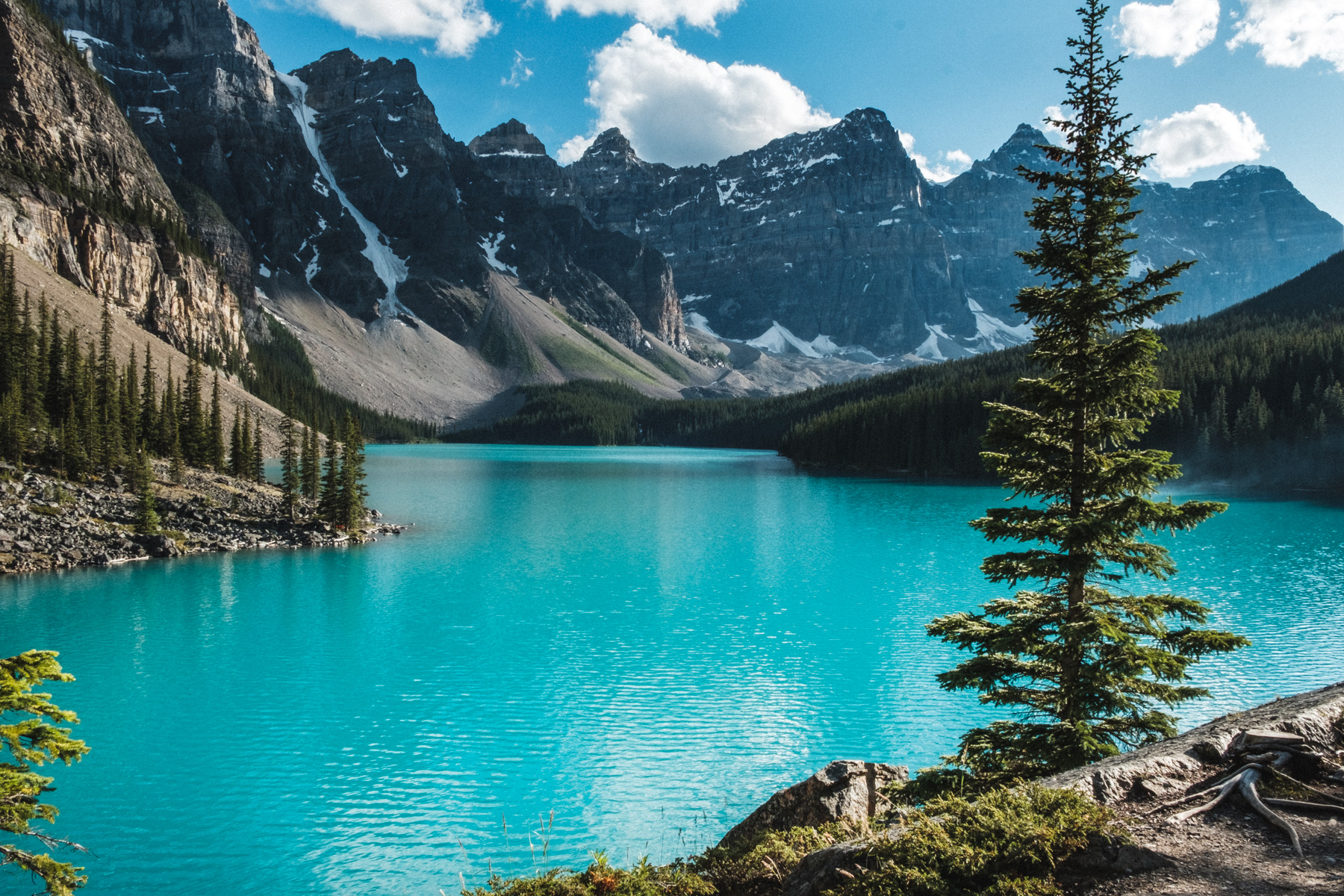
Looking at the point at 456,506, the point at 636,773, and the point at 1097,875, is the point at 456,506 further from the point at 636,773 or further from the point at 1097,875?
the point at 1097,875

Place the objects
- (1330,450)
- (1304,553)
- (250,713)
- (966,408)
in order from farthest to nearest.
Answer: (966,408)
(1330,450)
(1304,553)
(250,713)

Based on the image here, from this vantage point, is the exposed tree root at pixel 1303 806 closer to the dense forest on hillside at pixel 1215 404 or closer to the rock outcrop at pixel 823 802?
the rock outcrop at pixel 823 802

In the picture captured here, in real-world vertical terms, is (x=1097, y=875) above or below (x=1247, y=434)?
below

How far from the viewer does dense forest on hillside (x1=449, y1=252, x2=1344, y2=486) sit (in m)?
80.2

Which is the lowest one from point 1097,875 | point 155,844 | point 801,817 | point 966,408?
point 155,844

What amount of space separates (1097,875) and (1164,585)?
3056 centimetres

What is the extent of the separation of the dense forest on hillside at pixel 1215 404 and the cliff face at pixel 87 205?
100239mm

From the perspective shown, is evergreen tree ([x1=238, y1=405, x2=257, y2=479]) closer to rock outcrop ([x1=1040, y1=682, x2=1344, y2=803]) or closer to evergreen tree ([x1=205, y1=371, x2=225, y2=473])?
evergreen tree ([x1=205, y1=371, x2=225, y2=473])

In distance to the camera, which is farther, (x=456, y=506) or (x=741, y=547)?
(x=456, y=506)

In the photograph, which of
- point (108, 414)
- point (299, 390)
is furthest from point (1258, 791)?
point (299, 390)

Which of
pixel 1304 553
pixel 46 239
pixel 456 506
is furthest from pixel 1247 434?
pixel 46 239

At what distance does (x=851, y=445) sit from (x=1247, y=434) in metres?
48.7

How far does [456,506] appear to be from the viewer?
210 ft

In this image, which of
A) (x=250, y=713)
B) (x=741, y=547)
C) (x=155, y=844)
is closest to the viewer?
(x=155, y=844)
